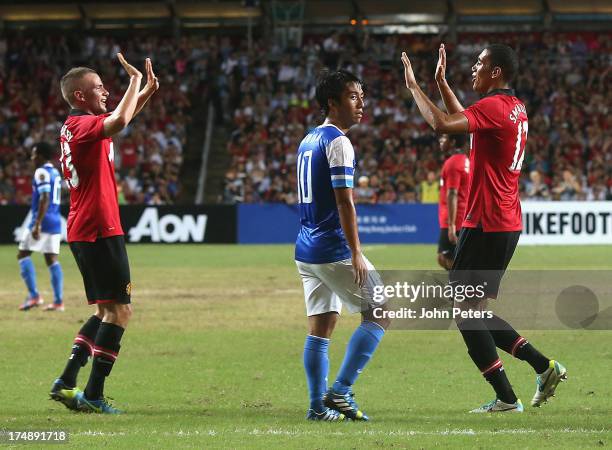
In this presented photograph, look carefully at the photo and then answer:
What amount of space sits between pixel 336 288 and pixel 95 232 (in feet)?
6.39

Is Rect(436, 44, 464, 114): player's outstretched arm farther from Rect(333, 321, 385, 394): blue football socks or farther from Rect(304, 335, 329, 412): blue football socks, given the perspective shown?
Rect(304, 335, 329, 412): blue football socks

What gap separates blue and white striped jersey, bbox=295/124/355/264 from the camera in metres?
7.80

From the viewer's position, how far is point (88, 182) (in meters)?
8.55

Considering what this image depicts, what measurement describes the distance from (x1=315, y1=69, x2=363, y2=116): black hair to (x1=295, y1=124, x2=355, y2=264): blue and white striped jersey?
190 mm

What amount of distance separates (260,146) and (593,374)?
27710 millimetres

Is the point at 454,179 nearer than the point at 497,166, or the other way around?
the point at 497,166

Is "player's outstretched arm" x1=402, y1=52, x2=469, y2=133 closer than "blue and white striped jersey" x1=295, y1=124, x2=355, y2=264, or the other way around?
"player's outstretched arm" x1=402, y1=52, x2=469, y2=133

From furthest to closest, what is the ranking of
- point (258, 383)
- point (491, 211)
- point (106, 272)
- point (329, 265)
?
point (258, 383)
point (106, 272)
point (491, 211)
point (329, 265)

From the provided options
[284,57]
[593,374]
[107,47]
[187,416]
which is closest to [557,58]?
[284,57]

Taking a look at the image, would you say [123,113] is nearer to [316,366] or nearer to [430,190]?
[316,366]

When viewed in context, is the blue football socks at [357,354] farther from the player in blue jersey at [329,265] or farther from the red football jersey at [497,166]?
the red football jersey at [497,166]

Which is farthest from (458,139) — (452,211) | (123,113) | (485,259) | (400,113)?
(400,113)

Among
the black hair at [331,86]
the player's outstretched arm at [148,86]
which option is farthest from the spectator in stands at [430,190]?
the black hair at [331,86]

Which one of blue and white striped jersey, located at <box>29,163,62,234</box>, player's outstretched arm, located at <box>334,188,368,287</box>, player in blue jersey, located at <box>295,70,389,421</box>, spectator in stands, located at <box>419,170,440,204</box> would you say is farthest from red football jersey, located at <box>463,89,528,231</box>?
spectator in stands, located at <box>419,170,440,204</box>
